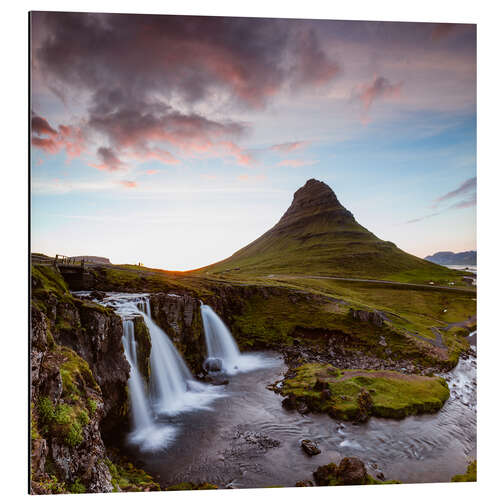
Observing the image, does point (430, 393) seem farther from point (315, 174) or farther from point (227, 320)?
point (227, 320)

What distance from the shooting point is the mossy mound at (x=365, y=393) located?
43.5ft

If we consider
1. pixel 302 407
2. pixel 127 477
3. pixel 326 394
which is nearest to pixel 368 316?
pixel 326 394

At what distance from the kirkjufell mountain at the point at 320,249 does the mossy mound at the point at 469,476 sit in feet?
89.6

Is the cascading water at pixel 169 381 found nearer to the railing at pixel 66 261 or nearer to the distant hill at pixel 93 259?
the railing at pixel 66 261

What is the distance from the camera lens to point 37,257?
8.31m

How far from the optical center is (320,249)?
83.1 metres

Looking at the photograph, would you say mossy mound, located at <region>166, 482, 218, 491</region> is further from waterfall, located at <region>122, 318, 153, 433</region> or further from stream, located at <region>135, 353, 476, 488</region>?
waterfall, located at <region>122, 318, 153, 433</region>

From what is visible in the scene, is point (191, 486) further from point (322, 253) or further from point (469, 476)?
point (322, 253)

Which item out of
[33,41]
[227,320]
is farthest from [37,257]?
[227,320]

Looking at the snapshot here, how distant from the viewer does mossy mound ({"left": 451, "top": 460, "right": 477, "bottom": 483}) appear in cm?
895

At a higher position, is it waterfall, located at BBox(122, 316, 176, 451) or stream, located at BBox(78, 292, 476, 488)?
waterfall, located at BBox(122, 316, 176, 451)

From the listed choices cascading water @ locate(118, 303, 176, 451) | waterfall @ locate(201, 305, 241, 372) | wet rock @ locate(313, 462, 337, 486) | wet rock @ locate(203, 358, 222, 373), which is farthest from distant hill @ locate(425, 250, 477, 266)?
wet rock @ locate(203, 358, 222, 373)

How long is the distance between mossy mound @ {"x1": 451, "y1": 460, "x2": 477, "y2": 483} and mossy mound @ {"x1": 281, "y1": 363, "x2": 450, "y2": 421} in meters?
3.75

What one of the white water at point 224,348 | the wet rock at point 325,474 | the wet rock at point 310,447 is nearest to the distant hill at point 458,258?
the wet rock at point 325,474
